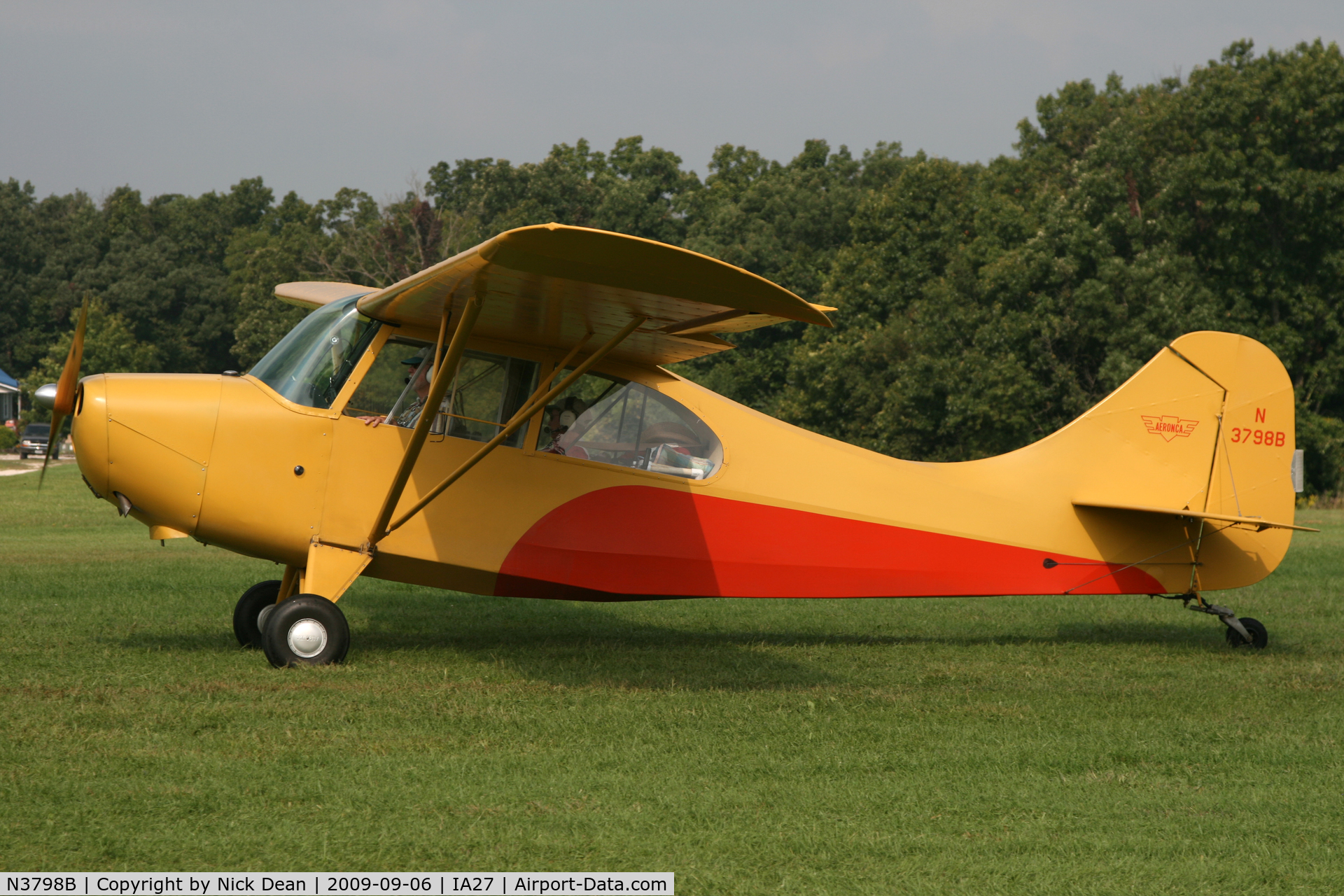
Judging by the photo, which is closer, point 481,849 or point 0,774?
point 481,849

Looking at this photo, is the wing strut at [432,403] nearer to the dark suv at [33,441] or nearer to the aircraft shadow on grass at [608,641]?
the aircraft shadow on grass at [608,641]

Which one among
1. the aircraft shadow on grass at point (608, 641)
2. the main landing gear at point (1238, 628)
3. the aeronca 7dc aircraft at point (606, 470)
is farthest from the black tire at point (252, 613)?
the main landing gear at point (1238, 628)

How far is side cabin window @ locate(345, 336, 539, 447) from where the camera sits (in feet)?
25.2

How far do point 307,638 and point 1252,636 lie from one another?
730 centimetres

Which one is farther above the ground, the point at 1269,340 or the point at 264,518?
the point at 1269,340

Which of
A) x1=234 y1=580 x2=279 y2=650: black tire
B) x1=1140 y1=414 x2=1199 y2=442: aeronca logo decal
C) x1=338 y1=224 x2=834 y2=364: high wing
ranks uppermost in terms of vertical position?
x1=338 y1=224 x2=834 y2=364: high wing

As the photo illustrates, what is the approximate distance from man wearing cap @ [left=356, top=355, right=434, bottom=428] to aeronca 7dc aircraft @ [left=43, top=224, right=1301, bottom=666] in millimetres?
16

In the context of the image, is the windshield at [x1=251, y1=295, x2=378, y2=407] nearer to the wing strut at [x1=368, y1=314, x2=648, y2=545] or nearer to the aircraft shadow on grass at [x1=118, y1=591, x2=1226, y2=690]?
the wing strut at [x1=368, y1=314, x2=648, y2=545]

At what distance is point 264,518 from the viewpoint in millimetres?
7375

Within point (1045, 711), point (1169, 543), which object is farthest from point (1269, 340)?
point (1045, 711)

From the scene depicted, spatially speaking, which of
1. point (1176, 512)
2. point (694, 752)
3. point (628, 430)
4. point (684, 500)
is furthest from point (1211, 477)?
point (694, 752)

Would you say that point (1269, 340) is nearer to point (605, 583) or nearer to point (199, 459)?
point (605, 583)

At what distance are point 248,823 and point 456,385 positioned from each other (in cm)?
396
